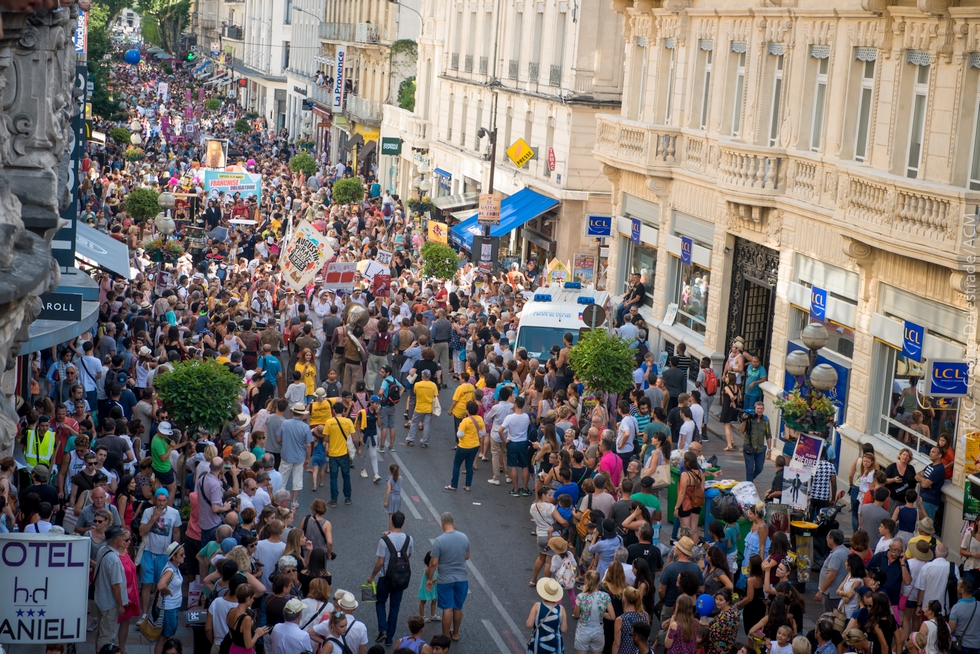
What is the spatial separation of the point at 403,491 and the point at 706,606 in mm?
7432

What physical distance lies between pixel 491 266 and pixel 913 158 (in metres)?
18.7

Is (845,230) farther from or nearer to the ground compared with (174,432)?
farther from the ground

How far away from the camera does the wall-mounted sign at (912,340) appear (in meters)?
20.0

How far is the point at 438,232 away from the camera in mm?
38531

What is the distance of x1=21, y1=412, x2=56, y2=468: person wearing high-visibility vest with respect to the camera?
53.1 feet

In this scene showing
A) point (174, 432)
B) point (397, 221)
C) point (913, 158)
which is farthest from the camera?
point (397, 221)

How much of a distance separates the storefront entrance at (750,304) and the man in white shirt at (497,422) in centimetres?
759

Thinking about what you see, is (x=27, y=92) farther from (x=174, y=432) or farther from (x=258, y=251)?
(x=258, y=251)

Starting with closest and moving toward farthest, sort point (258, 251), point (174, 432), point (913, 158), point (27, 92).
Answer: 1. point (27, 92)
2. point (174, 432)
3. point (913, 158)
4. point (258, 251)

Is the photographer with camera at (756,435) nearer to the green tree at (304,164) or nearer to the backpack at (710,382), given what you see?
the backpack at (710,382)

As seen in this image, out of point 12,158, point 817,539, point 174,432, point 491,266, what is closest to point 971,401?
point 817,539

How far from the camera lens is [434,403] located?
22000mm

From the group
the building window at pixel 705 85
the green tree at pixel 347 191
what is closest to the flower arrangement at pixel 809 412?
the building window at pixel 705 85

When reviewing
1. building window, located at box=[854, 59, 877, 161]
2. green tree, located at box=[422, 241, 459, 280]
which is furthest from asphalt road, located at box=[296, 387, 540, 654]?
green tree, located at box=[422, 241, 459, 280]
